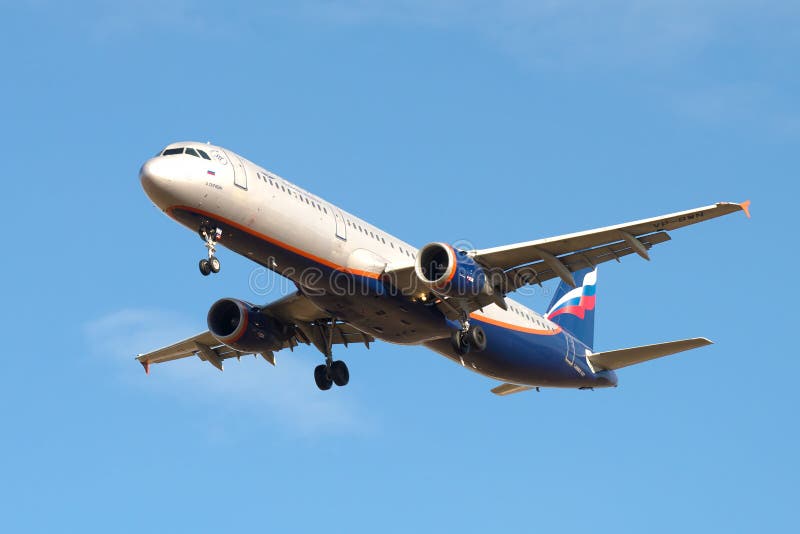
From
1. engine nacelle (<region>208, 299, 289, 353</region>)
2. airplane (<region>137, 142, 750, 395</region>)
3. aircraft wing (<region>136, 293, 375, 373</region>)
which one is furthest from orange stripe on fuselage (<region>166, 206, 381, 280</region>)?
engine nacelle (<region>208, 299, 289, 353</region>)

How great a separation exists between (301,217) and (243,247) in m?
1.89

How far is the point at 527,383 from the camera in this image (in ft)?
146

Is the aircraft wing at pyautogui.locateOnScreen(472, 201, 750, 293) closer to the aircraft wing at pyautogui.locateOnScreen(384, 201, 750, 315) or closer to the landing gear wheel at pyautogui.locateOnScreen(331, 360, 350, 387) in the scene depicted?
the aircraft wing at pyautogui.locateOnScreen(384, 201, 750, 315)

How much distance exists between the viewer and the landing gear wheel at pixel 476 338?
A: 40.0m

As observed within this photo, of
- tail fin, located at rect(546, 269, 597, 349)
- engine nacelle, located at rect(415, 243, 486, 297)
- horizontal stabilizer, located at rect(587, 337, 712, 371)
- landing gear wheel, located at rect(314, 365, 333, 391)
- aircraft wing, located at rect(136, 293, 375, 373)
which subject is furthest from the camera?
tail fin, located at rect(546, 269, 597, 349)

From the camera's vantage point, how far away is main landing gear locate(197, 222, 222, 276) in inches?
1410

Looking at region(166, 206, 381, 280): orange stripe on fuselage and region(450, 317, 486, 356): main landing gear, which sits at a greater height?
region(166, 206, 381, 280): orange stripe on fuselage

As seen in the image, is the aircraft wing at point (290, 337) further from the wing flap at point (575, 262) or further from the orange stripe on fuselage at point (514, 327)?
A: the wing flap at point (575, 262)

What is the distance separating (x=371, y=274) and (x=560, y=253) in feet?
19.1

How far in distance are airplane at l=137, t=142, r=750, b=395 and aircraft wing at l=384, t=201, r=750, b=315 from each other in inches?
1.7

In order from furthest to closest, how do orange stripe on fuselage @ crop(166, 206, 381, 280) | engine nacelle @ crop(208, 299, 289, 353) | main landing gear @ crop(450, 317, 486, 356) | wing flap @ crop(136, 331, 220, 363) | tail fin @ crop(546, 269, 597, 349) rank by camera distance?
tail fin @ crop(546, 269, 597, 349) → wing flap @ crop(136, 331, 220, 363) → engine nacelle @ crop(208, 299, 289, 353) → main landing gear @ crop(450, 317, 486, 356) → orange stripe on fuselage @ crop(166, 206, 381, 280)

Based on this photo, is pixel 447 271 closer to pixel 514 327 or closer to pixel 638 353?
pixel 514 327

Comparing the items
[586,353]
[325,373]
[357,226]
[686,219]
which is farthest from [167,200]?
[586,353]

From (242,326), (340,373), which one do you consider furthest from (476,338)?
(242,326)
